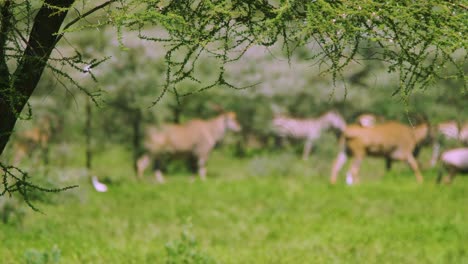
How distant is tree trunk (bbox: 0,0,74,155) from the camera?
5.55 metres

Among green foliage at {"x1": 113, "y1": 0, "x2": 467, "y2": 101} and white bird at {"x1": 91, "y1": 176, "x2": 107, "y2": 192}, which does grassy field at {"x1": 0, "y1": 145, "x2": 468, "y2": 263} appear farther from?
green foliage at {"x1": 113, "y1": 0, "x2": 467, "y2": 101}

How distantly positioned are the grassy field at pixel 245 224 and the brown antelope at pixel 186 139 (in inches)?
81.0

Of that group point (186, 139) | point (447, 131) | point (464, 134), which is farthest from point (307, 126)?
point (186, 139)

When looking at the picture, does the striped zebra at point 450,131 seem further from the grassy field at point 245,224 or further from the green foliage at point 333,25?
the green foliage at point 333,25

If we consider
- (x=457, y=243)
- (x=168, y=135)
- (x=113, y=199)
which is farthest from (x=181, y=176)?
(x=457, y=243)

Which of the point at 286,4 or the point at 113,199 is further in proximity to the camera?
the point at 113,199

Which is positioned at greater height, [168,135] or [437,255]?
[168,135]

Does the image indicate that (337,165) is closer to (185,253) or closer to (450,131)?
(450,131)

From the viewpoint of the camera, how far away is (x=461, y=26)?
5.08 metres

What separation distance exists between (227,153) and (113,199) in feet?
58.4

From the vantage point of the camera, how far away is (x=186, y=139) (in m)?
25.1

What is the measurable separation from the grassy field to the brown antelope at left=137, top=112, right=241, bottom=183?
6.75 feet

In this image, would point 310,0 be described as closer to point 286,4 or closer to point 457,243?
point 286,4

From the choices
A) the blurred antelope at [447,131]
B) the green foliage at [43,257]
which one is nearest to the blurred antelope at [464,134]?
the blurred antelope at [447,131]
